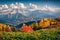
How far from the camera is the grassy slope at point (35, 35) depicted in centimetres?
438

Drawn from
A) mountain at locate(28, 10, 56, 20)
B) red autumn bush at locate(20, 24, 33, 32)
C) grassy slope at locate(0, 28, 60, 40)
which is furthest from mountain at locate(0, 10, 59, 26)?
grassy slope at locate(0, 28, 60, 40)

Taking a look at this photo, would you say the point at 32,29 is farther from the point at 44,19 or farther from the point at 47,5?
the point at 47,5

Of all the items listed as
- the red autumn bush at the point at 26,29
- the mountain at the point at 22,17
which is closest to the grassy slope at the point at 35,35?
the red autumn bush at the point at 26,29

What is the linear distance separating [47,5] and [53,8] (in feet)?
0.53

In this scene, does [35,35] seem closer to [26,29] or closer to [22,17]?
[26,29]

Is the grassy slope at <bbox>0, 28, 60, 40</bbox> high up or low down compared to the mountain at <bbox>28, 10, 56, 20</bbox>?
down

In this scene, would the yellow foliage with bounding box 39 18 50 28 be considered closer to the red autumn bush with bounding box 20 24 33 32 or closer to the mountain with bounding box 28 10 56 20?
the mountain with bounding box 28 10 56 20

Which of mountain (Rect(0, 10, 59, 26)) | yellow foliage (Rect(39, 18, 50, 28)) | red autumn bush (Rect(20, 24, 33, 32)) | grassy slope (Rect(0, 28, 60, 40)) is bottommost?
grassy slope (Rect(0, 28, 60, 40))

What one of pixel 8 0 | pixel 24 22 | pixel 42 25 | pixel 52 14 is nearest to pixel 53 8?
pixel 52 14

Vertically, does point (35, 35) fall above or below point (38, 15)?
below

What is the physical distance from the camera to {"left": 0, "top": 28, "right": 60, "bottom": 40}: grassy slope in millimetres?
4375

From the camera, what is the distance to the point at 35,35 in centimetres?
441

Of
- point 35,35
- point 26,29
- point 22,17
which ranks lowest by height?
point 35,35

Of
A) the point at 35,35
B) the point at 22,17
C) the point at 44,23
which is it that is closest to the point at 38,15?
the point at 44,23
